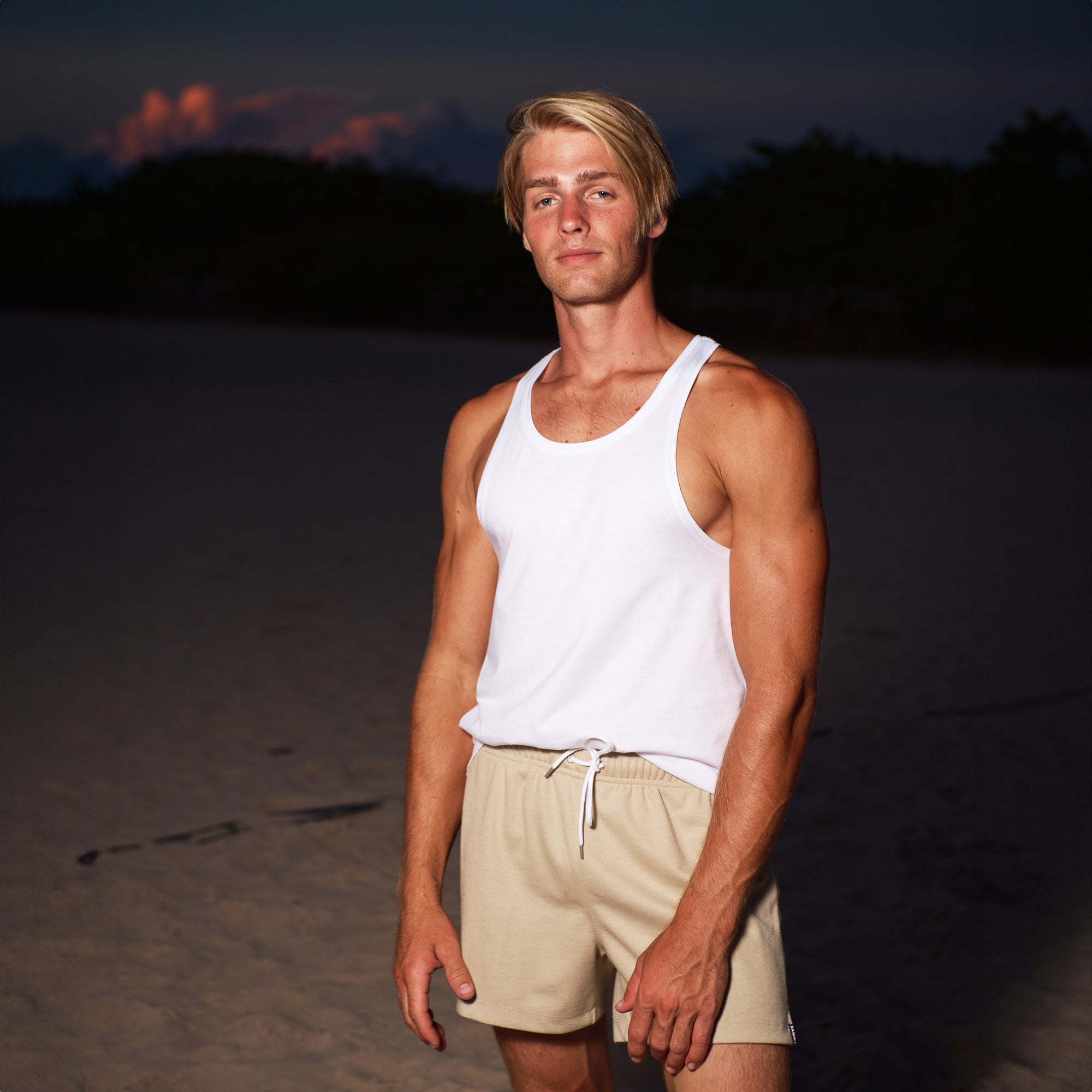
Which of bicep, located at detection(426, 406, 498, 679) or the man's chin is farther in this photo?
bicep, located at detection(426, 406, 498, 679)

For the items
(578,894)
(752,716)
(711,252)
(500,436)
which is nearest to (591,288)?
(500,436)

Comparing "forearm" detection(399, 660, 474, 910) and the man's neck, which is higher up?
the man's neck

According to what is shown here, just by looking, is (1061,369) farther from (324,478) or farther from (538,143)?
(538,143)

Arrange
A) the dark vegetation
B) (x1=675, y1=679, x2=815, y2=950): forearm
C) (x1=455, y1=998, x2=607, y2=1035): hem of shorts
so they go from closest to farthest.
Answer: (x1=675, y1=679, x2=815, y2=950): forearm < (x1=455, y1=998, x2=607, y2=1035): hem of shorts < the dark vegetation

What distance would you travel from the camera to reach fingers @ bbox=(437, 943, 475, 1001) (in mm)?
2068

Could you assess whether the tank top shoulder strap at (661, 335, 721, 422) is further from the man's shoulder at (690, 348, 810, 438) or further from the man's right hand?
the man's right hand

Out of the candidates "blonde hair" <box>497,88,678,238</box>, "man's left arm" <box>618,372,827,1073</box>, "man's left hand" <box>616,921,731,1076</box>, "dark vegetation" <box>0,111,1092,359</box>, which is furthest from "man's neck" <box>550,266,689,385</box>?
"dark vegetation" <box>0,111,1092,359</box>

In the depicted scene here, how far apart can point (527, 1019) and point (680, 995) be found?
33cm

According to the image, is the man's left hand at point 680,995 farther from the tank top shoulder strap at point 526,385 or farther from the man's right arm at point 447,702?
the tank top shoulder strap at point 526,385

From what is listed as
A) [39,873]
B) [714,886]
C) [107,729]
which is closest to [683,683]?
[714,886]

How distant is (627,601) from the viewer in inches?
76.1

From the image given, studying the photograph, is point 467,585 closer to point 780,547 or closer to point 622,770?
point 622,770

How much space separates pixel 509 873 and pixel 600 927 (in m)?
0.16

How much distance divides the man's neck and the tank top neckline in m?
0.03
